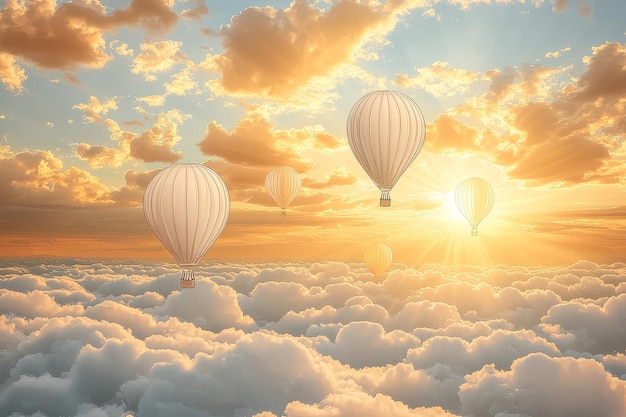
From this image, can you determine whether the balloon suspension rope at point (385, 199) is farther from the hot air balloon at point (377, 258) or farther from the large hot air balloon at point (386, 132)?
the hot air balloon at point (377, 258)

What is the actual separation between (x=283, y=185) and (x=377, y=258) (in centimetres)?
6192

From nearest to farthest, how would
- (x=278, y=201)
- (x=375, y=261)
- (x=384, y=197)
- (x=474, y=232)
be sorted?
(x=384, y=197) → (x=474, y=232) → (x=278, y=201) → (x=375, y=261)

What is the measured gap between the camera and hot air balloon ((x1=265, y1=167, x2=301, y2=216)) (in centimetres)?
7119

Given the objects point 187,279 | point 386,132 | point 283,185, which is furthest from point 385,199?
point 283,185

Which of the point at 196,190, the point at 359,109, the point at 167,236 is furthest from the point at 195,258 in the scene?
the point at 359,109

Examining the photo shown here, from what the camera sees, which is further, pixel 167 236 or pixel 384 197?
pixel 167 236

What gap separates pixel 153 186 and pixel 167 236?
5.21 metres

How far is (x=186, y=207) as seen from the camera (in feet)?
153

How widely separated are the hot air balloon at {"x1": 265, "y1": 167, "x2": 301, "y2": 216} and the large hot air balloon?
2558 cm

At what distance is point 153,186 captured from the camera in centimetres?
4734

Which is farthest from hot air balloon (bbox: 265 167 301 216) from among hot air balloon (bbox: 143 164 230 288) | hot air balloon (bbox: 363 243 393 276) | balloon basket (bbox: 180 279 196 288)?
hot air balloon (bbox: 363 243 393 276)

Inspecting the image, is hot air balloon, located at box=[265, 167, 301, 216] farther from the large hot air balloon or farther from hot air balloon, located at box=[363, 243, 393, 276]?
hot air balloon, located at box=[363, 243, 393, 276]

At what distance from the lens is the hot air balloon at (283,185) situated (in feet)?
234

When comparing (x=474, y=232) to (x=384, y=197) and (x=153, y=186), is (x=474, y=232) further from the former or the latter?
(x=153, y=186)
